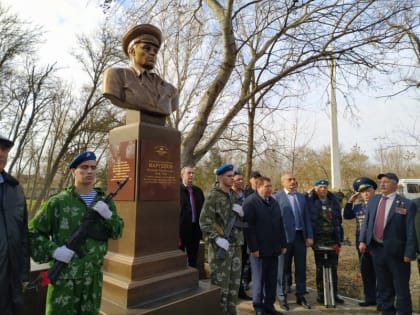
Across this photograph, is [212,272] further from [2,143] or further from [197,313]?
[2,143]

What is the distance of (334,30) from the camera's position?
8.48 meters

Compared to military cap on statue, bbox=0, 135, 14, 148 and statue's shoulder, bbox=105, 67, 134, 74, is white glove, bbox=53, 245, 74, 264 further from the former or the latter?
Result: statue's shoulder, bbox=105, 67, 134, 74

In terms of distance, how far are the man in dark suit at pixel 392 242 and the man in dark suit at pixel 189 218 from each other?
248cm

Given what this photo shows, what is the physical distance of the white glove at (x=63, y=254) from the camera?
2.32m

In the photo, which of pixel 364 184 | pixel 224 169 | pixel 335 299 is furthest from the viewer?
pixel 364 184

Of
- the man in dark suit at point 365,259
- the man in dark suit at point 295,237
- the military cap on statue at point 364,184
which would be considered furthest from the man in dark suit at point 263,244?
the military cap on statue at point 364,184

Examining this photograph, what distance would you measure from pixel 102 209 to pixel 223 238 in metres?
1.64

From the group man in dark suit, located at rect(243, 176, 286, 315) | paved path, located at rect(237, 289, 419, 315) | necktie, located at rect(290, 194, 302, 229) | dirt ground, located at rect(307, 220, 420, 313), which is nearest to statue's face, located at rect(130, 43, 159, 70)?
man in dark suit, located at rect(243, 176, 286, 315)

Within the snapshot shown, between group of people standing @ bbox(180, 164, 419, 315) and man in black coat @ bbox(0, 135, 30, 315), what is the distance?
195 cm

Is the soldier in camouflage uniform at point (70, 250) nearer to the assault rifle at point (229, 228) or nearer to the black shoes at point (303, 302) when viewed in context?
the assault rifle at point (229, 228)

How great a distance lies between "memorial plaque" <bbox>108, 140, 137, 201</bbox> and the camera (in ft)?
11.3

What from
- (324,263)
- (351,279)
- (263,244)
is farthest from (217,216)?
(351,279)

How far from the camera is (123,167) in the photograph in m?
3.59

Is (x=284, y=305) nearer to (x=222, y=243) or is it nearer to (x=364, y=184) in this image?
(x=222, y=243)
